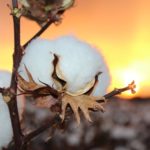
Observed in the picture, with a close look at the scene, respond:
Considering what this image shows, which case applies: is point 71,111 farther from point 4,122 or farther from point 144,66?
point 144,66

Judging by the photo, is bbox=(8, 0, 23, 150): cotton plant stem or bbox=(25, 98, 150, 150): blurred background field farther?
bbox=(25, 98, 150, 150): blurred background field

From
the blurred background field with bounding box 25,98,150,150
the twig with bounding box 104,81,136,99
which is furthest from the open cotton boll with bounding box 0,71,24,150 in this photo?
the blurred background field with bounding box 25,98,150,150

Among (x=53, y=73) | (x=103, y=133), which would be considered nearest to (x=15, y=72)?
(x=53, y=73)

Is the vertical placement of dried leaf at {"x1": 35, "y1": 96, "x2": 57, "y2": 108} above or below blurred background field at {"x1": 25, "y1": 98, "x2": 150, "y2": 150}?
above

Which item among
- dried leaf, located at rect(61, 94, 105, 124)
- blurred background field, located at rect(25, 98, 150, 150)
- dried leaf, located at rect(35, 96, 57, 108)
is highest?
dried leaf, located at rect(35, 96, 57, 108)

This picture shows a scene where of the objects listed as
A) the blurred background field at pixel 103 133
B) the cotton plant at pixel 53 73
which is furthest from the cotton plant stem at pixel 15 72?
the blurred background field at pixel 103 133

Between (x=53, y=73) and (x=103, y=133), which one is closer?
(x=53, y=73)

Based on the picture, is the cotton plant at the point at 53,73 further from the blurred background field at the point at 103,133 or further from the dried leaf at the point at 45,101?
the blurred background field at the point at 103,133

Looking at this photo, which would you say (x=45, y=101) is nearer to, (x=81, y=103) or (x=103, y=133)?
(x=81, y=103)

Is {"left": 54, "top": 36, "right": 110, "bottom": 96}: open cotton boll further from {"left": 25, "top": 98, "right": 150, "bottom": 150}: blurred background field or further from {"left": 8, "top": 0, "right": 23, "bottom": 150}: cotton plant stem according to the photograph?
{"left": 25, "top": 98, "right": 150, "bottom": 150}: blurred background field
